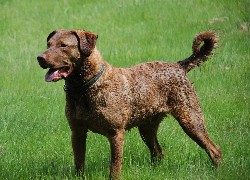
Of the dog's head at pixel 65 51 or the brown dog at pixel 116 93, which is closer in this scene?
the dog's head at pixel 65 51

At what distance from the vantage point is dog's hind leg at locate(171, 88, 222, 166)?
6.64 m

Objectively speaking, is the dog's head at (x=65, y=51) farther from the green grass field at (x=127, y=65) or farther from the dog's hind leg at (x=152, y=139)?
the dog's hind leg at (x=152, y=139)

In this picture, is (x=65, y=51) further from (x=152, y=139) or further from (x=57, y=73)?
(x=152, y=139)

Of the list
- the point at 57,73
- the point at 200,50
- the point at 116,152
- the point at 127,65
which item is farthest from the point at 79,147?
the point at 127,65

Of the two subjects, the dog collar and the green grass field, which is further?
the green grass field

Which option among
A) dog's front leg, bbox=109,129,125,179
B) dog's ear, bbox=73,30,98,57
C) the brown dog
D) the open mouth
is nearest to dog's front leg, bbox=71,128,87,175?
the brown dog

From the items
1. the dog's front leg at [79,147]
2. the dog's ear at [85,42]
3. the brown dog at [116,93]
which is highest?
the dog's ear at [85,42]

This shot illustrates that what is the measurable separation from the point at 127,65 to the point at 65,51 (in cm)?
549

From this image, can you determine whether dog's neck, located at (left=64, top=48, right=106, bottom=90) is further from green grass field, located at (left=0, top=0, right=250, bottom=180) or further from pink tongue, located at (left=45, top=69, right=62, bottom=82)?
green grass field, located at (left=0, top=0, right=250, bottom=180)

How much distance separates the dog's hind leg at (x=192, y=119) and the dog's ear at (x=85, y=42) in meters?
1.40

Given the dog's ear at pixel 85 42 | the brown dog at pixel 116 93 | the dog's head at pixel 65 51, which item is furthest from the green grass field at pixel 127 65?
the dog's ear at pixel 85 42

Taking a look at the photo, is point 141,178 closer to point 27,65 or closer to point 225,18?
point 27,65

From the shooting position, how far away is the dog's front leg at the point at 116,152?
593 centimetres

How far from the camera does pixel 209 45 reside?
278 inches
